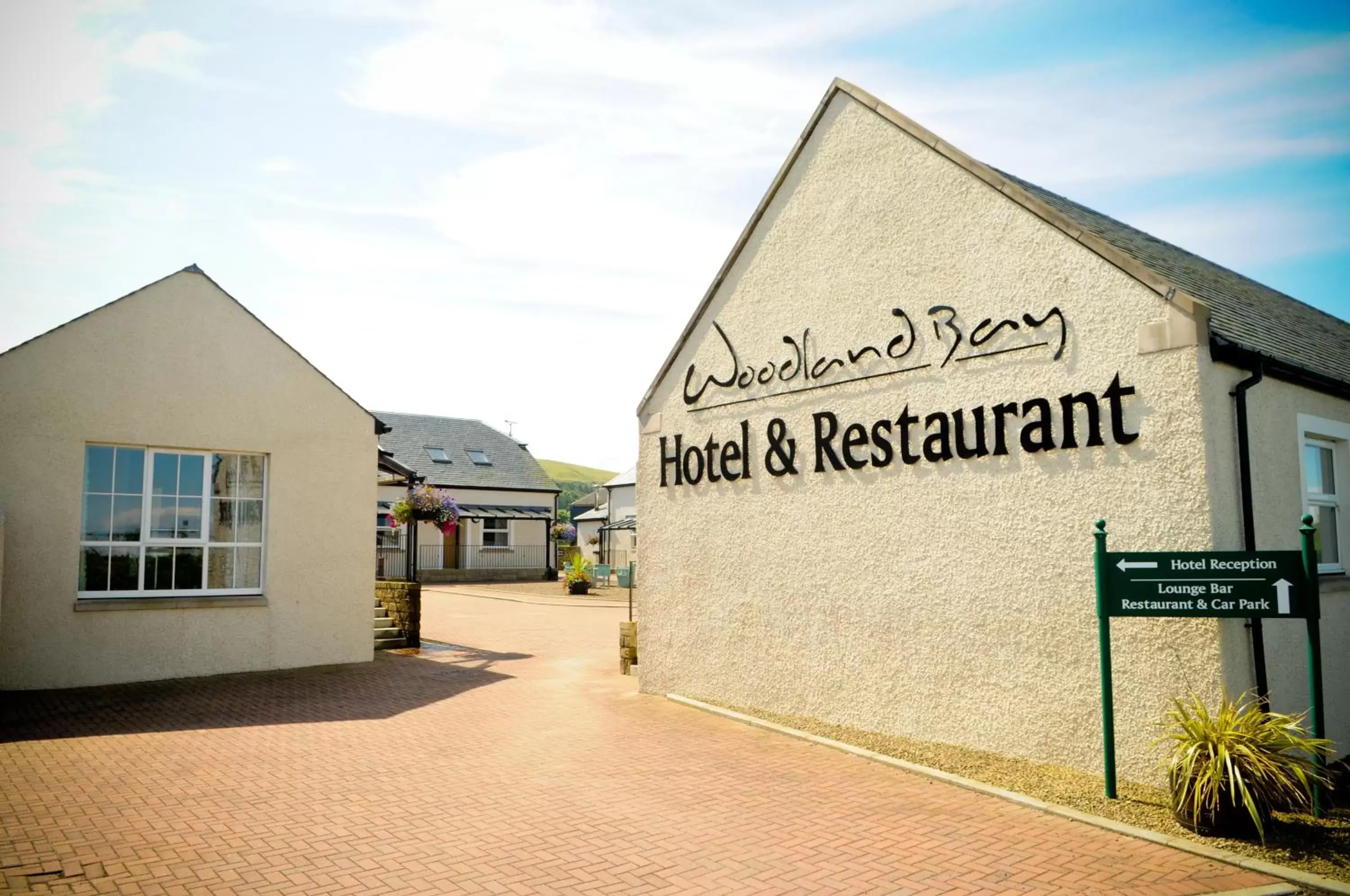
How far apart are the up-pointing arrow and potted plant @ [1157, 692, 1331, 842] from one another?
76cm

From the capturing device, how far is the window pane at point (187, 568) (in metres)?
12.7

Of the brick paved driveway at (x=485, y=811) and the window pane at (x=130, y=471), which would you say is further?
the window pane at (x=130, y=471)

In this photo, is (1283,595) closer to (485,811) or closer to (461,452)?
(485,811)

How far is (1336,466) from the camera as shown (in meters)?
9.15

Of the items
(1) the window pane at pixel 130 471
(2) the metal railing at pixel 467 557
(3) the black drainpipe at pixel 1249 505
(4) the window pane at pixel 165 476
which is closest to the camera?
(3) the black drainpipe at pixel 1249 505

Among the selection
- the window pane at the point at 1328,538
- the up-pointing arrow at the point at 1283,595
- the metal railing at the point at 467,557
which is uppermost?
the window pane at the point at 1328,538

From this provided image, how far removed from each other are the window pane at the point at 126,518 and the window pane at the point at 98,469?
0.23 m

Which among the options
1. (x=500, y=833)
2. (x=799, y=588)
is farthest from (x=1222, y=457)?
(x=500, y=833)

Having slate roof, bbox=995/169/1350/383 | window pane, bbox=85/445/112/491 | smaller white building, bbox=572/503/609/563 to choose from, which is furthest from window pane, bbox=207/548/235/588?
smaller white building, bbox=572/503/609/563

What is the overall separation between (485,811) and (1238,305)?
946 centimetres

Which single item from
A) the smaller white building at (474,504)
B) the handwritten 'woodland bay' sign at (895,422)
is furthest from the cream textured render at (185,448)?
the smaller white building at (474,504)

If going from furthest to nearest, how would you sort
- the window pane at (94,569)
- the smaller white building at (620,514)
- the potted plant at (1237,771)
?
1. the smaller white building at (620,514)
2. the window pane at (94,569)
3. the potted plant at (1237,771)

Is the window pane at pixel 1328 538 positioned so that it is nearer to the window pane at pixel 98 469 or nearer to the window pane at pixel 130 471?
the window pane at pixel 130 471

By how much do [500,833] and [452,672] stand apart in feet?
25.3
